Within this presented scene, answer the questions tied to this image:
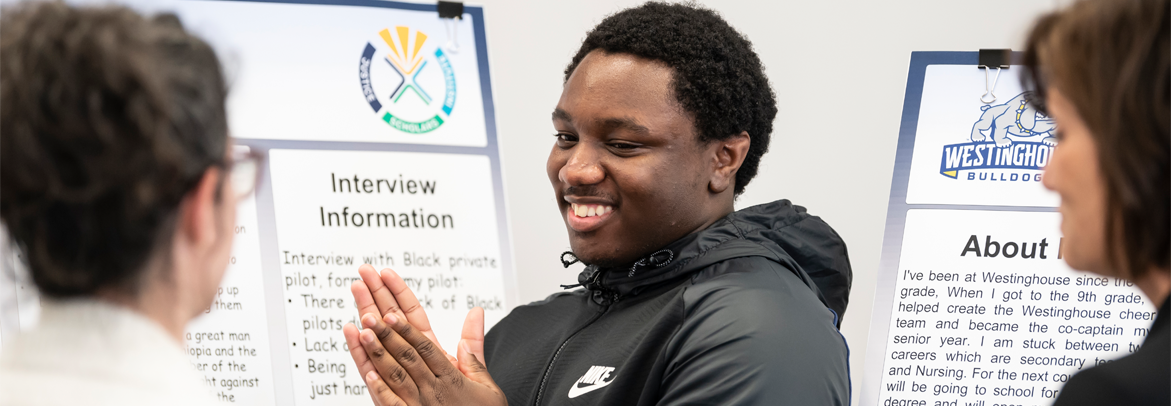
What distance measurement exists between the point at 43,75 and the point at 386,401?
87 centimetres

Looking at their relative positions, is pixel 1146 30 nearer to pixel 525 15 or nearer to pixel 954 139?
pixel 954 139

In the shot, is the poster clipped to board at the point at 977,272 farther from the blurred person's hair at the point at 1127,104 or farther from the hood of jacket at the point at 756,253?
the blurred person's hair at the point at 1127,104

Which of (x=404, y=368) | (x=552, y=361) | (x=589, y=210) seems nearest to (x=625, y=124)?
(x=589, y=210)

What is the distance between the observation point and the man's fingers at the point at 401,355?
1473 mm

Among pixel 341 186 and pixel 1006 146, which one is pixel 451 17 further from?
pixel 1006 146

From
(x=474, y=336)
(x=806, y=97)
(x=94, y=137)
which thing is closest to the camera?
(x=94, y=137)

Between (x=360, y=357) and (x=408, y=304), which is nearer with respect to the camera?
(x=360, y=357)

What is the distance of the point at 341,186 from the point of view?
7.52 ft

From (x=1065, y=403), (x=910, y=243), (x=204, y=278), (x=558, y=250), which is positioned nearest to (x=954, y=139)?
(x=910, y=243)

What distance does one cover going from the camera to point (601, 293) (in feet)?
5.75

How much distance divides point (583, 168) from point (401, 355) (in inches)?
18.5

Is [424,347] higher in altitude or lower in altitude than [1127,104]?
lower

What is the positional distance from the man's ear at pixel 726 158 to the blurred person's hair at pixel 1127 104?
865 millimetres

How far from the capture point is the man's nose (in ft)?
5.27
